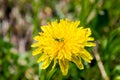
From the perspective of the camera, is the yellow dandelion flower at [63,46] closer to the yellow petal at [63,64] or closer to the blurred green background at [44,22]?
the yellow petal at [63,64]

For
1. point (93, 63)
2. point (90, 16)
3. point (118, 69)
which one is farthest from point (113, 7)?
point (118, 69)

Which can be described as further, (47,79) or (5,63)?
(5,63)

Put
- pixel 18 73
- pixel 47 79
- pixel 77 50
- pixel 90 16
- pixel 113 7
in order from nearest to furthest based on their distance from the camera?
pixel 77 50
pixel 47 79
pixel 18 73
pixel 90 16
pixel 113 7

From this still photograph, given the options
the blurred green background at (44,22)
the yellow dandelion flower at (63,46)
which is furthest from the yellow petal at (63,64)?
the blurred green background at (44,22)

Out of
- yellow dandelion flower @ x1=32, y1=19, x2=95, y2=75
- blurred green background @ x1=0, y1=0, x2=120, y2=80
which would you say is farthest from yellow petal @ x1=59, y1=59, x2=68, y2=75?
blurred green background @ x1=0, y1=0, x2=120, y2=80

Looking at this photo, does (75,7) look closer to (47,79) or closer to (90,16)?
(90,16)

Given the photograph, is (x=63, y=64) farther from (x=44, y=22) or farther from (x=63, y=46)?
(x=44, y=22)

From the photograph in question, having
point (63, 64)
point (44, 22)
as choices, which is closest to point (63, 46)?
point (63, 64)
